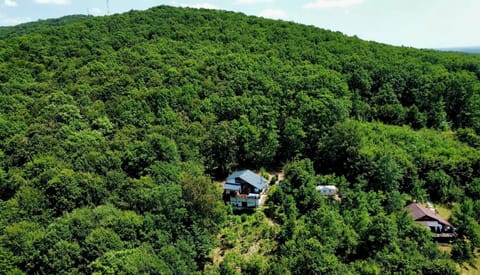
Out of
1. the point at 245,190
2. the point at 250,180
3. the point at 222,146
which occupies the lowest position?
the point at 245,190

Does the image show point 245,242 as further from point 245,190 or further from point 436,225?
point 436,225

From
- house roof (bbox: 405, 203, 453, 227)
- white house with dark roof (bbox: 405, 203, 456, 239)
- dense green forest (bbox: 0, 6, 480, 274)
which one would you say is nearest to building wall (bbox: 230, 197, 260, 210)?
dense green forest (bbox: 0, 6, 480, 274)

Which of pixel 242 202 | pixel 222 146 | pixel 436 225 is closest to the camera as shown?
pixel 436 225

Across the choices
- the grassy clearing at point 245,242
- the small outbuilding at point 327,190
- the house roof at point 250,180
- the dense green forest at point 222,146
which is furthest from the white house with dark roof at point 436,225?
the house roof at point 250,180

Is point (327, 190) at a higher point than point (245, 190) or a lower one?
higher

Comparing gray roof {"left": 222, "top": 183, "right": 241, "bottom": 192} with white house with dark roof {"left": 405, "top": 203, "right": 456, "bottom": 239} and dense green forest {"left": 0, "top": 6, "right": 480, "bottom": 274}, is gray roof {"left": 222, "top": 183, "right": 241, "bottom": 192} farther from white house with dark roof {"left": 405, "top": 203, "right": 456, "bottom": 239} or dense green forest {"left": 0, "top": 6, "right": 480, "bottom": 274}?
white house with dark roof {"left": 405, "top": 203, "right": 456, "bottom": 239}

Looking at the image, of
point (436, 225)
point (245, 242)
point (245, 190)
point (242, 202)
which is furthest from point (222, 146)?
point (436, 225)

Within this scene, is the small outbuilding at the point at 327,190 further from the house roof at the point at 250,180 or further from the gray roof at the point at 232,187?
the gray roof at the point at 232,187
